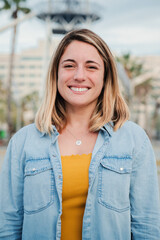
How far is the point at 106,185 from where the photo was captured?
217cm

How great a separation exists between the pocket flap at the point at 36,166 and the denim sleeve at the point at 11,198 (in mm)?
83

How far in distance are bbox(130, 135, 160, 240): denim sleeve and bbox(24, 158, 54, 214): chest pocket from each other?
1.77 feet

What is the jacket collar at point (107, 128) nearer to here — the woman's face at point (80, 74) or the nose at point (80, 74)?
the woman's face at point (80, 74)

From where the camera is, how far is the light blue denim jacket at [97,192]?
7.09ft

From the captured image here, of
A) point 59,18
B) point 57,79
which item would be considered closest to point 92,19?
point 59,18

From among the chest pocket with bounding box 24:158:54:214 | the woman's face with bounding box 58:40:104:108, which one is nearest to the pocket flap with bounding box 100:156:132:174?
the chest pocket with bounding box 24:158:54:214

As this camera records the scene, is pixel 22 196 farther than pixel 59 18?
No

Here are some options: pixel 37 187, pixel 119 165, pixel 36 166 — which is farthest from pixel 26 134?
pixel 119 165

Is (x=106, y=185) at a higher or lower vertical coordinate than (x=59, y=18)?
lower

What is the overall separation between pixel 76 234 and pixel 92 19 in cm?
3689

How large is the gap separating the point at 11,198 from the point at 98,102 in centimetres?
94

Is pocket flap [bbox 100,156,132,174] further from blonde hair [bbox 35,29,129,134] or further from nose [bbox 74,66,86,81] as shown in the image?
nose [bbox 74,66,86,81]

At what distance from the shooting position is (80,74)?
231 centimetres

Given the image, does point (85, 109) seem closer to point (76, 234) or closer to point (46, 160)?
point (46, 160)
